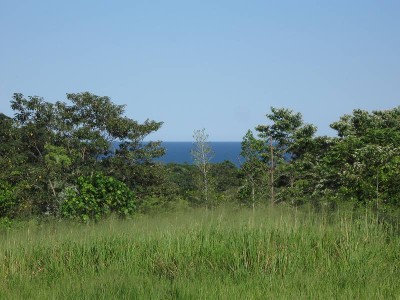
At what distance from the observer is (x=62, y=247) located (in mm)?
9031

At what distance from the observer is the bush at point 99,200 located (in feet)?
41.9

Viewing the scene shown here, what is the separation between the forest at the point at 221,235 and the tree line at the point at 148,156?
77mm

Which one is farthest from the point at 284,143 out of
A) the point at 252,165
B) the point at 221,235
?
the point at 221,235

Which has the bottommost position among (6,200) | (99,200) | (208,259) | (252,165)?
(208,259)

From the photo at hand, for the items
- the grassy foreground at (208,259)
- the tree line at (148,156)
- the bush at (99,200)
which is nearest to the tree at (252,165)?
the tree line at (148,156)

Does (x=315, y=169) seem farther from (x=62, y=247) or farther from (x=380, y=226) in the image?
(x=62, y=247)

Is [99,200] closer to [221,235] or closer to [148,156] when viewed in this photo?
[221,235]

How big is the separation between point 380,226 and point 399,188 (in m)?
6.53

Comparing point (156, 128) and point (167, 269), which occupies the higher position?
point (156, 128)

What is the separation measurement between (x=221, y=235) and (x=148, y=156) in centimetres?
1369

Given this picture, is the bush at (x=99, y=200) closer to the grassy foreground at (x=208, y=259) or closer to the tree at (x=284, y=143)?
the grassy foreground at (x=208, y=259)

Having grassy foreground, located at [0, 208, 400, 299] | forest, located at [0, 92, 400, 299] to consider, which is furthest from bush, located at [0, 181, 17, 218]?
grassy foreground, located at [0, 208, 400, 299]

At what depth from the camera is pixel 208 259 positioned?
8.26 meters

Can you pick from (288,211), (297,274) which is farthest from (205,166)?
(297,274)
